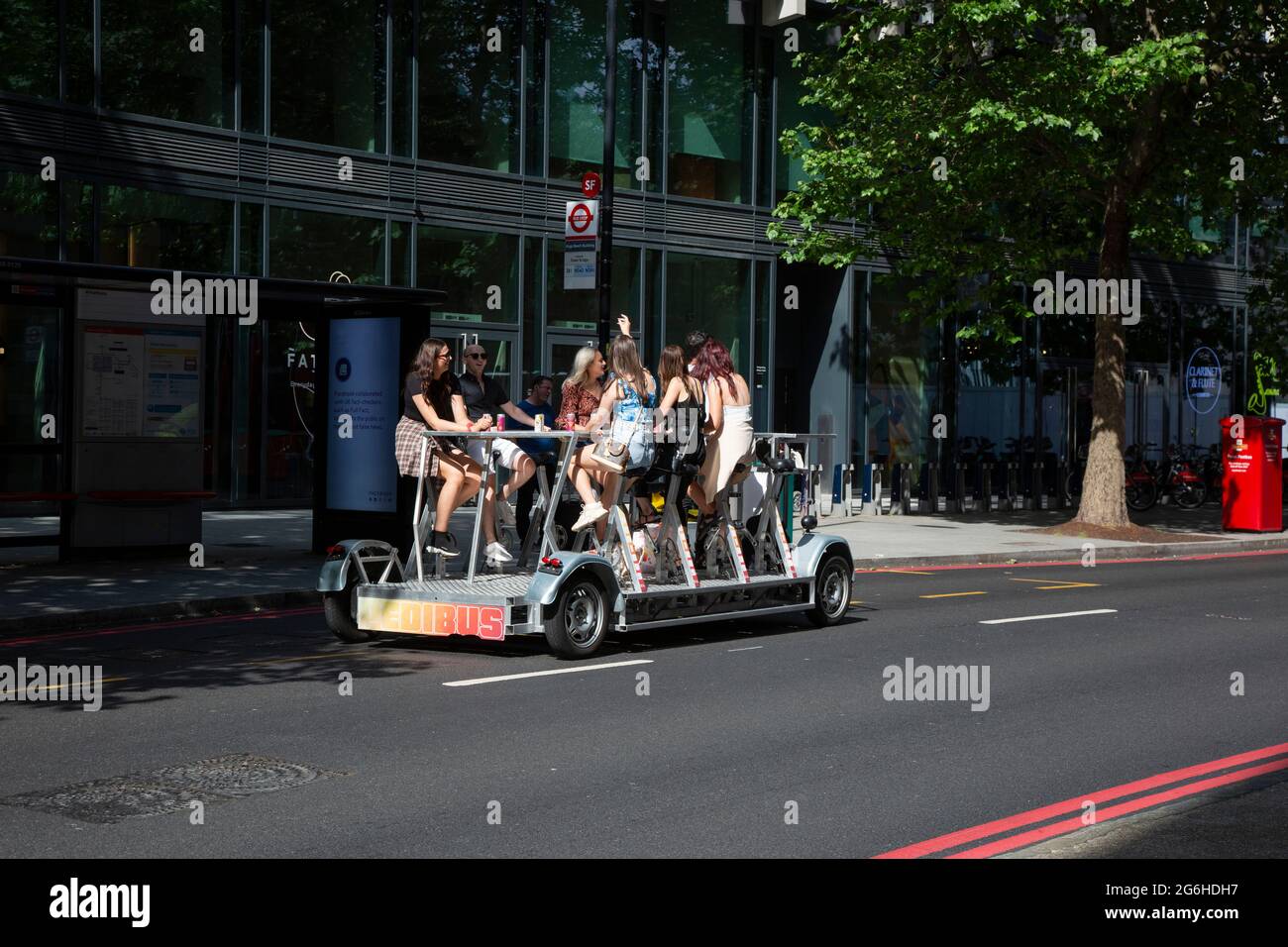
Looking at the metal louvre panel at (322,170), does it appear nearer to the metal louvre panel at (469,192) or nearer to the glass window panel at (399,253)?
the glass window panel at (399,253)

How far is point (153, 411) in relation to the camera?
1599 centimetres

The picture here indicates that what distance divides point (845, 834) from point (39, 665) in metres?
6.10

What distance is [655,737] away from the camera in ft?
26.4

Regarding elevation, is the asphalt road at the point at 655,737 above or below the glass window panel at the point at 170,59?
below

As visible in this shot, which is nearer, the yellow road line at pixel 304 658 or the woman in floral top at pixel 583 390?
the yellow road line at pixel 304 658

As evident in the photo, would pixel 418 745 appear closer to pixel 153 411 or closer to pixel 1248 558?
pixel 153 411

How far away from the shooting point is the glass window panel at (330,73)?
22.1m

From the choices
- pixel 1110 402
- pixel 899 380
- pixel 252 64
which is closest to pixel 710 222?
pixel 899 380

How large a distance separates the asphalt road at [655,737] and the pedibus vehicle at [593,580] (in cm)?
27

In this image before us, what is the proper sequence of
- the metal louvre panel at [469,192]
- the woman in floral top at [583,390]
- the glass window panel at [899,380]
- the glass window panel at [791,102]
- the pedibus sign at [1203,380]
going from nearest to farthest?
the woman in floral top at [583,390] < the metal louvre panel at [469,192] < the glass window panel at [791,102] < the glass window panel at [899,380] < the pedibus sign at [1203,380]

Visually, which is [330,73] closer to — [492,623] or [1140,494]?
[492,623]

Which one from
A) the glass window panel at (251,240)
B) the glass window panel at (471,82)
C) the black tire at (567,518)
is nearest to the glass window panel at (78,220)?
the glass window panel at (251,240)

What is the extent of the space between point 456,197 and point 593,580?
14.3 meters
